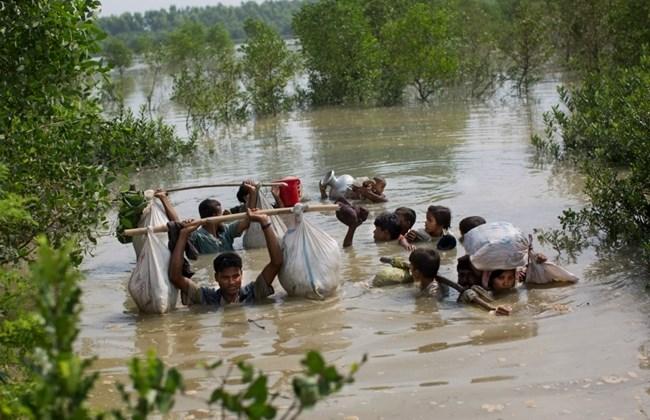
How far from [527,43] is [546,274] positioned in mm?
15844

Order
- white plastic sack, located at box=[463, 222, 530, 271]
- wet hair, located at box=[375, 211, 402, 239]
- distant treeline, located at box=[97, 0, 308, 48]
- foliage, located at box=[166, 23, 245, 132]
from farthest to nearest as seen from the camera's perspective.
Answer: distant treeline, located at box=[97, 0, 308, 48] → foliage, located at box=[166, 23, 245, 132] → wet hair, located at box=[375, 211, 402, 239] → white plastic sack, located at box=[463, 222, 530, 271]

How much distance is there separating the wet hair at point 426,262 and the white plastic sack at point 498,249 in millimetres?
275

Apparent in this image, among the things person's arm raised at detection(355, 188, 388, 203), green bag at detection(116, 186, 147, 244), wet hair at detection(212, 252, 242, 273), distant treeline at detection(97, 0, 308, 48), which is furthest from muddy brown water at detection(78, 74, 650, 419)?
distant treeline at detection(97, 0, 308, 48)

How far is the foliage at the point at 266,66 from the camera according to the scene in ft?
69.0

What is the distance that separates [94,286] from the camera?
7973 millimetres

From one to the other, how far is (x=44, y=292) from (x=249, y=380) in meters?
0.50

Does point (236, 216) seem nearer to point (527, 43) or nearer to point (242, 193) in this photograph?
point (242, 193)

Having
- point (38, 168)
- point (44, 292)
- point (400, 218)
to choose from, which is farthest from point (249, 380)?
point (400, 218)

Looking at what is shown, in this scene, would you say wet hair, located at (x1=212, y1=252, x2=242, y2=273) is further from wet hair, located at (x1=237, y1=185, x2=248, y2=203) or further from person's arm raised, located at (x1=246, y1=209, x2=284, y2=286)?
wet hair, located at (x1=237, y1=185, x2=248, y2=203)

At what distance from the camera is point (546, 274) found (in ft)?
22.1

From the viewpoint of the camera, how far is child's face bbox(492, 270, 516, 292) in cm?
664

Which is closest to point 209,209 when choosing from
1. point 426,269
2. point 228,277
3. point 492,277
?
point 228,277

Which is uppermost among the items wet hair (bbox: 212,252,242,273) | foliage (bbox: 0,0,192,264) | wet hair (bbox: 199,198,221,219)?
foliage (bbox: 0,0,192,264)

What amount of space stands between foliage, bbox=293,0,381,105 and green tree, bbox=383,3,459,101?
0.58 metres
